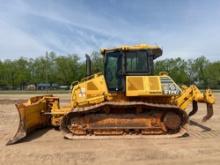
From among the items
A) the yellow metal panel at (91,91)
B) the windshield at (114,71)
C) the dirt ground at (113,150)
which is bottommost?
the dirt ground at (113,150)

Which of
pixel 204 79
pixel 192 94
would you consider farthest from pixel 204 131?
pixel 204 79

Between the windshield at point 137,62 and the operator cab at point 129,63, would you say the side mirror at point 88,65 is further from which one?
the windshield at point 137,62

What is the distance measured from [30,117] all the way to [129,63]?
12.4 ft

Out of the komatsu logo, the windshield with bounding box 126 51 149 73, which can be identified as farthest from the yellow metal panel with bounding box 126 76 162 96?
the windshield with bounding box 126 51 149 73

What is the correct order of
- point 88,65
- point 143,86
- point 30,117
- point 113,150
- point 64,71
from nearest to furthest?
1. point 113,150
2. point 143,86
3. point 30,117
4. point 88,65
5. point 64,71

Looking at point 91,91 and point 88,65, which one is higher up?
point 88,65

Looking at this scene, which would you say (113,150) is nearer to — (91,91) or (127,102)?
(127,102)

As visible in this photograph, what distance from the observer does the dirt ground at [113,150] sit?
8.59 metres

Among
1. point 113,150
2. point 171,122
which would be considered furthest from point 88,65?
point 113,150

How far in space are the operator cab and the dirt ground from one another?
205cm

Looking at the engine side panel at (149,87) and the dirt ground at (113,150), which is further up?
the engine side panel at (149,87)

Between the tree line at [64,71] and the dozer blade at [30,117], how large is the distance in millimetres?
57424

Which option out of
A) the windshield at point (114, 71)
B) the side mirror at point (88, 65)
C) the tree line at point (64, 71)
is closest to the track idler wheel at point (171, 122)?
the windshield at point (114, 71)

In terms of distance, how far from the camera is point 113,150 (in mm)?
9672
